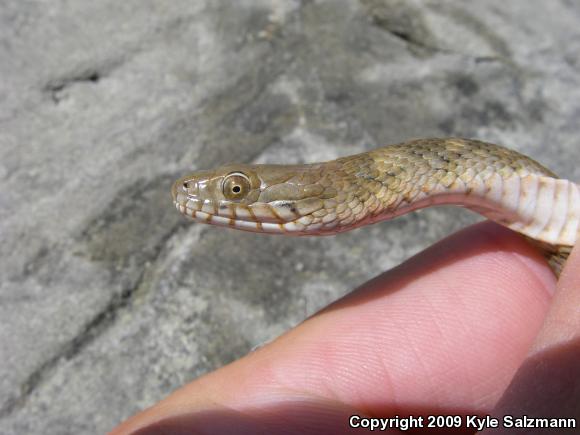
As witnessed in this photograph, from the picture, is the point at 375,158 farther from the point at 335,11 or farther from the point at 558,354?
the point at 335,11

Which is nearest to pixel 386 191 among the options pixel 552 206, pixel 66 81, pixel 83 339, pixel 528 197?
pixel 528 197

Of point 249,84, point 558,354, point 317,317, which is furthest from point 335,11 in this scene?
point 558,354

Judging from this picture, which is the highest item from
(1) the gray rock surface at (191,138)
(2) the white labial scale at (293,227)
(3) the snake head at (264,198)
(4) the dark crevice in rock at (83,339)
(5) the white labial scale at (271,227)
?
(3) the snake head at (264,198)

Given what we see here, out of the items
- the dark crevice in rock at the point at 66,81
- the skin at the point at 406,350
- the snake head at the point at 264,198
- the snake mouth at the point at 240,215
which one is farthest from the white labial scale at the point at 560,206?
the dark crevice in rock at the point at 66,81

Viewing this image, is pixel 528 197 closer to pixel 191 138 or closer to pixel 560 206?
pixel 560 206

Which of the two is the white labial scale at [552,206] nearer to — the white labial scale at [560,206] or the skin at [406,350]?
the white labial scale at [560,206]
